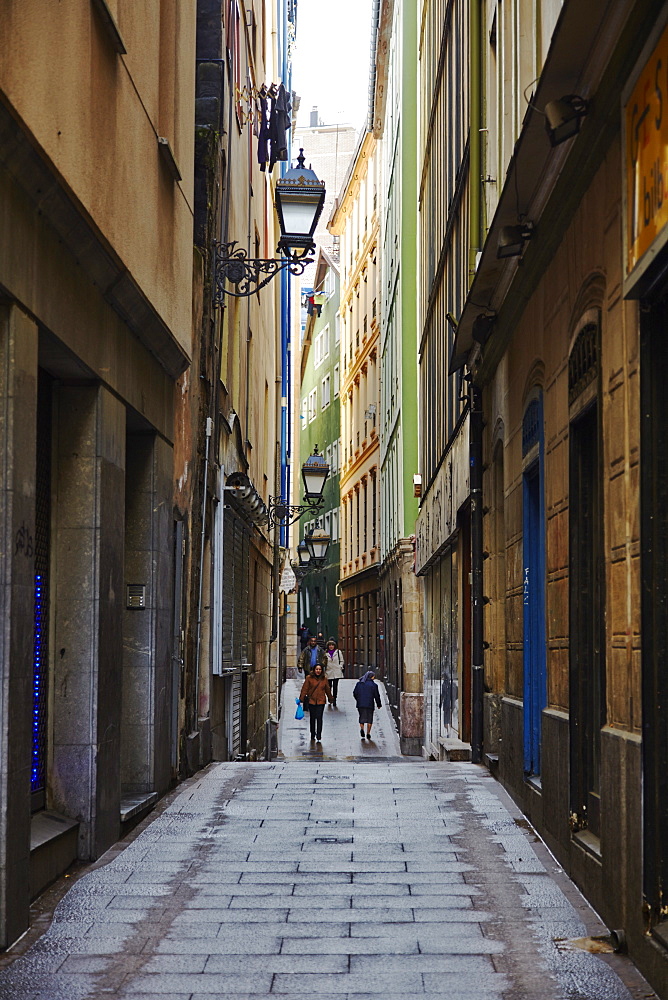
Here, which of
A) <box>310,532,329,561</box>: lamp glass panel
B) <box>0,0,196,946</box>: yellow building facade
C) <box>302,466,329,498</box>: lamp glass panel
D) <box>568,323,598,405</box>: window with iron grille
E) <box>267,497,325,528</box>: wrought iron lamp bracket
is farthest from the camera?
<box>310,532,329,561</box>: lamp glass panel

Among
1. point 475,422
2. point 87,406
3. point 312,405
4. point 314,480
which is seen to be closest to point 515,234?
point 87,406

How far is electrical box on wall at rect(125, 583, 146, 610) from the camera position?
1061 centimetres

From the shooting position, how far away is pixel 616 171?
22.1ft

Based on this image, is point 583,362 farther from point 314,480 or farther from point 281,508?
point 314,480

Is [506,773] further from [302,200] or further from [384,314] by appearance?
[384,314]

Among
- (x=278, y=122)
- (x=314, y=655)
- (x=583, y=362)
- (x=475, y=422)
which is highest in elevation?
(x=278, y=122)

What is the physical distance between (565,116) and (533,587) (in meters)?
4.54

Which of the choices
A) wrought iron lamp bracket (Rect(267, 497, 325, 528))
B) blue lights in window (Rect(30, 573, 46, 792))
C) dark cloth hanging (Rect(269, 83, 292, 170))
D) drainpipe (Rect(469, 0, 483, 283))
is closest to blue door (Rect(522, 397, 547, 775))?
blue lights in window (Rect(30, 573, 46, 792))

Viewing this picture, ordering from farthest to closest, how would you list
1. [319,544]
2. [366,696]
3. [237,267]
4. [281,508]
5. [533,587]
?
[319,544]
[281,508]
[366,696]
[237,267]
[533,587]

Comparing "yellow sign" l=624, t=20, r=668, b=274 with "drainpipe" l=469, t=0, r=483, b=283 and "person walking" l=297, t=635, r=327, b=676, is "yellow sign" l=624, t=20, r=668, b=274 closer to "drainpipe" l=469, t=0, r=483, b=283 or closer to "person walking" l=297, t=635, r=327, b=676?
"drainpipe" l=469, t=0, r=483, b=283

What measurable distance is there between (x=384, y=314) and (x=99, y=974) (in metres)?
36.1

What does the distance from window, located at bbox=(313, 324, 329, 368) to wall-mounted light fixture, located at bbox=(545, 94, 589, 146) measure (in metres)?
58.4

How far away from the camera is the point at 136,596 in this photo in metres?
10.6

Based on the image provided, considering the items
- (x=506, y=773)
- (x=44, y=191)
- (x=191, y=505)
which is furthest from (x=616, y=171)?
(x=191, y=505)
